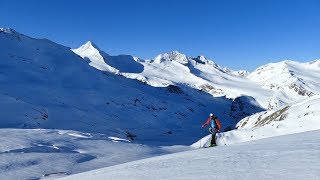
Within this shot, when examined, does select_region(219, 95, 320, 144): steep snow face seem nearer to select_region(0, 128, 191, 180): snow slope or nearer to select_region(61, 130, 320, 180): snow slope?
select_region(0, 128, 191, 180): snow slope

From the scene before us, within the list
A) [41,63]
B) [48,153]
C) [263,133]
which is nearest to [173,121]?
[41,63]

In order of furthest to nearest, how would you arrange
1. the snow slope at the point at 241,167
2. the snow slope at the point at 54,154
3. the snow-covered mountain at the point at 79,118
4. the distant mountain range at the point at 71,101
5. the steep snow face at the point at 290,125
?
the distant mountain range at the point at 71,101
the steep snow face at the point at 290,125
the snow-covered mountain at the point at 79,118
the snow slope at the point at 54,154
the snow slope at the point at 241,167

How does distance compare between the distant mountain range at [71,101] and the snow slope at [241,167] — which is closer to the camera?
the snow slope at [241,167]

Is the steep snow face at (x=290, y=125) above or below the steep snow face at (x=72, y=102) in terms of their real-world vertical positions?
below

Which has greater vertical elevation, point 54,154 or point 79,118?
point 79,118

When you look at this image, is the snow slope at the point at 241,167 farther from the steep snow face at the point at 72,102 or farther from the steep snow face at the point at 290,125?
the steep snow face at the point at 72,102

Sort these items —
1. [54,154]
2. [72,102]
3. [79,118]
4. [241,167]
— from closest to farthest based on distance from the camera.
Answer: [241,167] < [54,154] < [79,118] < [72,102]

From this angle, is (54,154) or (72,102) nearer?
(54,154)

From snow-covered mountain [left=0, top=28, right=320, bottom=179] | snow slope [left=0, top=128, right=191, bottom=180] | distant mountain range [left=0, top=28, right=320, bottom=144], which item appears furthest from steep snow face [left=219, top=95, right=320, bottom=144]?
distant mountain range [left=0, top=28, right=320, bottom=144]

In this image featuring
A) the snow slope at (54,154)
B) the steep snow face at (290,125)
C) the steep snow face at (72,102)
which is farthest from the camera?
the steep snow face at (72,102)

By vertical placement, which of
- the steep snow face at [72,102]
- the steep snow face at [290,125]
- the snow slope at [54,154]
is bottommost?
the snow slope at [54,154]

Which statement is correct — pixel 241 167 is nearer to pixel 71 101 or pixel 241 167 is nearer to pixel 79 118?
pixel 79 118

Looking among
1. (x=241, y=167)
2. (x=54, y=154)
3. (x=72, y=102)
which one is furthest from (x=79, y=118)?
(x=241, y=167)

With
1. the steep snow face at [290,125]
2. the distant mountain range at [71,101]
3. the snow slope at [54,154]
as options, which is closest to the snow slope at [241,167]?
the snow slope at [54,154]
